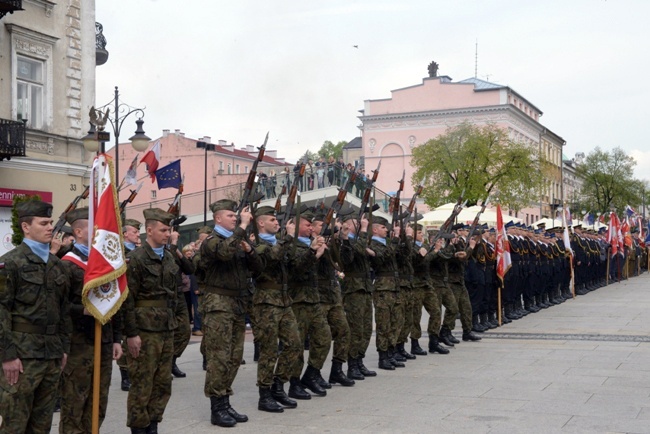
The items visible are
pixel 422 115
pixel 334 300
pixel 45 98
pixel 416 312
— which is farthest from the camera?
pixel 422 115

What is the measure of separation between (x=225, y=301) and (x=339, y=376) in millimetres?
2596

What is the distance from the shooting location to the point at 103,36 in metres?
27.9

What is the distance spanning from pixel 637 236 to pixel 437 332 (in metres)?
28.5

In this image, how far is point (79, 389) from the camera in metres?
6.37

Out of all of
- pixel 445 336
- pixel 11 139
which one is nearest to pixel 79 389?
pixel 445 336

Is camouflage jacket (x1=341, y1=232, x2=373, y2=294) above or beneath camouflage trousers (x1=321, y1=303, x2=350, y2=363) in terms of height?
above

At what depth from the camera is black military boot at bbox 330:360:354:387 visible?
32.6 feet

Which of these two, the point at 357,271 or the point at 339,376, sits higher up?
the point at 357,271

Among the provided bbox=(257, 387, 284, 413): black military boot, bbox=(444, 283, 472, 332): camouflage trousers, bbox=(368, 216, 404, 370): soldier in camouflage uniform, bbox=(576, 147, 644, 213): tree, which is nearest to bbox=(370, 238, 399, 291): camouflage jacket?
bbox=(368, 216, 404, 370): soldier in camouflage uniform

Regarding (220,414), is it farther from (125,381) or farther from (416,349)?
(416,349)

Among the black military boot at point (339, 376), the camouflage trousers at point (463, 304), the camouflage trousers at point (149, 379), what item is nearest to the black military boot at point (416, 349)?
the camouflage trousers at point (463, 304)

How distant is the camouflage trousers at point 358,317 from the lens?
10.4 m

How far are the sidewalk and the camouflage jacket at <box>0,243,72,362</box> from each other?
2.04 metres

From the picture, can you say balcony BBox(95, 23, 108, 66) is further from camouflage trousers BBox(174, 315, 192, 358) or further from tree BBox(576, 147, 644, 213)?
tree BBox(576, 147, 644, 213)
